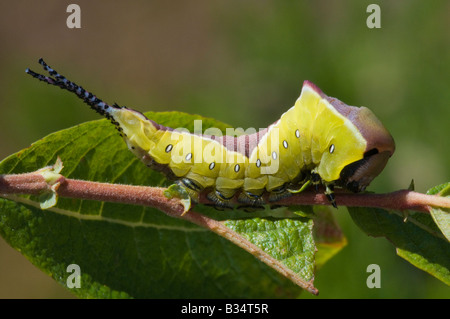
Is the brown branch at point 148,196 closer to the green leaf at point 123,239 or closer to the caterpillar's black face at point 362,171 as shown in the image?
the caterpillar's black face at point 362,171

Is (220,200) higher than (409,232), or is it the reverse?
(220,200)

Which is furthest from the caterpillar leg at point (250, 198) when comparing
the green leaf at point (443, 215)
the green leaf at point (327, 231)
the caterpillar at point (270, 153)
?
the green leaf at point (443, 215)

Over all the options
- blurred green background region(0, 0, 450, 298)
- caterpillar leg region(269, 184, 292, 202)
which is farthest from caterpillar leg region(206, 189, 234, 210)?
blurred green background region(0, 0, 450, 298)

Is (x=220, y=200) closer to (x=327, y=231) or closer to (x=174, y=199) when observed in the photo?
(x=174, y=199)

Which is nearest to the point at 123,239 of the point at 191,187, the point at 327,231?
the point at 191,187

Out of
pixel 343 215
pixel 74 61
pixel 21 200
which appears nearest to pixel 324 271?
pixel 343 215

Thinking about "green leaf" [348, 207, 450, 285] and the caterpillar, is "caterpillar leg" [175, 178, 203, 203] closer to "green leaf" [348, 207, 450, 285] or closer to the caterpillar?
the caterpillar
